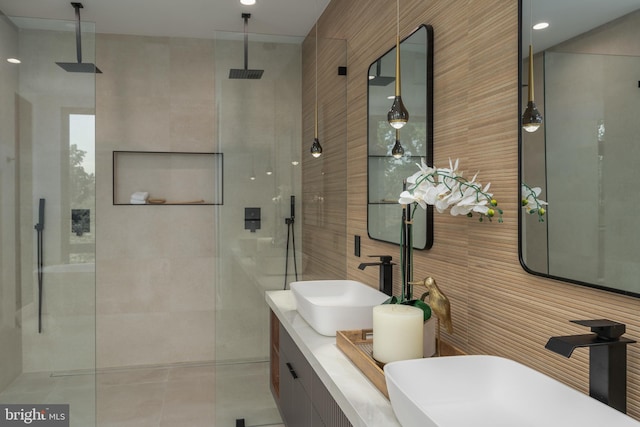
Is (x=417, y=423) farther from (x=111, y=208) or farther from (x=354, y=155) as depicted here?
(x=111, y=208)

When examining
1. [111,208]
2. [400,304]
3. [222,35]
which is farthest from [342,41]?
[111,208]

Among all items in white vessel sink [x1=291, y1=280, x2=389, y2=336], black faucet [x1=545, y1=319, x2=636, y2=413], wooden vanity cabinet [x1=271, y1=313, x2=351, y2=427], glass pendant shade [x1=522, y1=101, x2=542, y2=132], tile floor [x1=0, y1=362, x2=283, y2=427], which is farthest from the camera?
tile floor [x1=0, y1=362, x2=283, y2=427]

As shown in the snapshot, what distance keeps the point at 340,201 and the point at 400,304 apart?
143 cm

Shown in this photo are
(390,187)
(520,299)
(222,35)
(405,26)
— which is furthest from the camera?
(222,35)

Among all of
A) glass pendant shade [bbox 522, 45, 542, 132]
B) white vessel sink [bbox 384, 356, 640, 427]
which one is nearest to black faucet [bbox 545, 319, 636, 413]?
white vessel sink [bbox 384, 356, 640, 427]

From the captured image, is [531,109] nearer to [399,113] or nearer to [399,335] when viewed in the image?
[399,113]

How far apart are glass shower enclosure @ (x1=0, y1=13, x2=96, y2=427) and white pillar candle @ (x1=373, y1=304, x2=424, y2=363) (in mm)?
1923

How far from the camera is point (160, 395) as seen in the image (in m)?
3.43

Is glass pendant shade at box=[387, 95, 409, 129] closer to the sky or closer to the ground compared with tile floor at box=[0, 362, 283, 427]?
closer to the sky

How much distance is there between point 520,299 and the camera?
1372 millimetres

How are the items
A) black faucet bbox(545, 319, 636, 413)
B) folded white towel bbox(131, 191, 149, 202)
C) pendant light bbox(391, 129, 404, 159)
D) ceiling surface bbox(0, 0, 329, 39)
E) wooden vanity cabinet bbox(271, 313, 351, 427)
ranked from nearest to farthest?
black faucet bbox(545, 319, 636, 413) < wooden vanity cabinet bbox(271, 313, 351, 427) < pendant light bbox(391, 129, 404, 159) < ceiling surface bbox(0, 0, 329, 39) < folded white towel bbox(131, 191, 149, 202)

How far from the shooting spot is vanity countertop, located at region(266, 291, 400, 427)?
1.17m

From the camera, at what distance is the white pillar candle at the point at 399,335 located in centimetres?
138

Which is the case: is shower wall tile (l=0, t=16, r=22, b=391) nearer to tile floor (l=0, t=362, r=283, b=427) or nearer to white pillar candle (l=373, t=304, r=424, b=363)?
tile floor (l=0, t=362, r=283, b=427)
